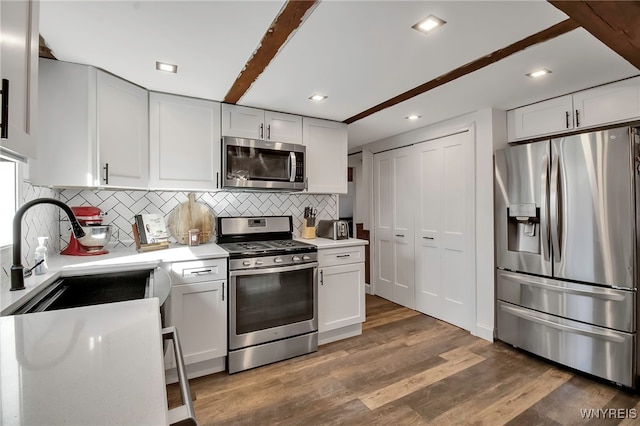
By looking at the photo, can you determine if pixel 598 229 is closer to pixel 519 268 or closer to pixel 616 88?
pixel 519 268

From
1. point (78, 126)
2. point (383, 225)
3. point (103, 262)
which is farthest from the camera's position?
point (383, 225)

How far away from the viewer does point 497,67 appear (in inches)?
76.9

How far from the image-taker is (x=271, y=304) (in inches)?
95.2

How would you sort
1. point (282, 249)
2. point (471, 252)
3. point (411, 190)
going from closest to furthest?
point (282, 249) → point (471, 252) → point (411, 190)

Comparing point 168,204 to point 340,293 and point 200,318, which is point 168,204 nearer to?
point 200,318

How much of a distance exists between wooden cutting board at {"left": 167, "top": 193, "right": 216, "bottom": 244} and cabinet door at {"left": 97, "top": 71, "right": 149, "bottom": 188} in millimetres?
400

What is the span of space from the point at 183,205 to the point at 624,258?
336cm

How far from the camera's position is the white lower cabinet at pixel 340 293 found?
270cm

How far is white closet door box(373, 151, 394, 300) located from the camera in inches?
154

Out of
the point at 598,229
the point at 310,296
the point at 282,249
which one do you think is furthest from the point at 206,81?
the point at 598,229

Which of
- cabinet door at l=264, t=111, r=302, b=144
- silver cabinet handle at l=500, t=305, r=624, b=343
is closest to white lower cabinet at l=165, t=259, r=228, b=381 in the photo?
cabinet door at l=264, t=111, r=302, b=144

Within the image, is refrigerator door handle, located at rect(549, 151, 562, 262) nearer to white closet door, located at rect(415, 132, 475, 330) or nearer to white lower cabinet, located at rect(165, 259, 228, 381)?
white closet door, located at rect(415, 132, 475, 330)

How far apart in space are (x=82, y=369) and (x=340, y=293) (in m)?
2.35

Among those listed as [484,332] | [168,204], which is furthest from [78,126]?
[484,332]
